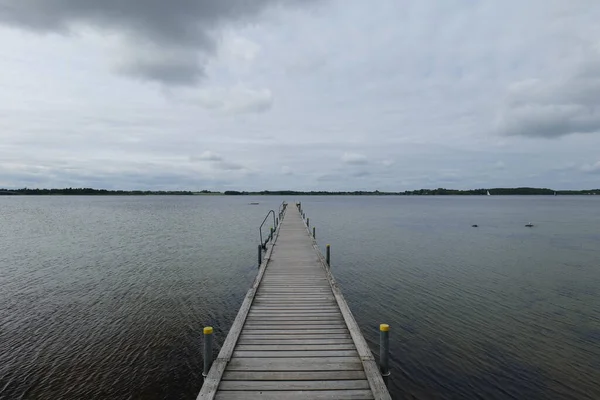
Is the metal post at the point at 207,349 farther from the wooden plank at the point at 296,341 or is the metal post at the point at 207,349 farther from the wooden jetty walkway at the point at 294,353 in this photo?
the wooden plank at the point at 296,341

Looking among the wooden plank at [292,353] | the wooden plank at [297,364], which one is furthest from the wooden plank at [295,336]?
the wooden plank at [297,364]

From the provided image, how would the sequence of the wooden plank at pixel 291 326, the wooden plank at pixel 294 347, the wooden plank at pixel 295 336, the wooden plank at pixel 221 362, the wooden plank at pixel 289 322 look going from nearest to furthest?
the wooden plank at pixel 221 362 < the wooden plank at pixel 294 347 < the wooden plank at pixel 295 336 < the wooden plank at pixel 291 326 < the wooden plank at pixel 289 322

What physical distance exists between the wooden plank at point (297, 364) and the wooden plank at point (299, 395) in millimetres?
690

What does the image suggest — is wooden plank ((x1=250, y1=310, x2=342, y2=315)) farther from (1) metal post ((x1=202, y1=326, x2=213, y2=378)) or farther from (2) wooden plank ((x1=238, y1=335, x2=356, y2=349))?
(1) metal post ((x1=202, y1=326, x2=213, y2=378))

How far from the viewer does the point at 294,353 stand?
7.33 metres

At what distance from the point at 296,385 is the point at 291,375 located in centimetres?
31

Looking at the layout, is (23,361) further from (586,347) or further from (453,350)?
(586,347)

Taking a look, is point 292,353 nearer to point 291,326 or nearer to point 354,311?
point 291,326

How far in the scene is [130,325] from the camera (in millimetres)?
12867

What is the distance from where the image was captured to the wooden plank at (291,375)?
6398 millimetres

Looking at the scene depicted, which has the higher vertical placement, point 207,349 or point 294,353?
point 207,349

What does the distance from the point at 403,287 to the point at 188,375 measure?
1203cm

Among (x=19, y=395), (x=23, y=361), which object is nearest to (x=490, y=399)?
(x=19, y=395)

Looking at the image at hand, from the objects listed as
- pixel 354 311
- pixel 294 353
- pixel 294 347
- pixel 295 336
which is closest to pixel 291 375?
pixel 294 353
